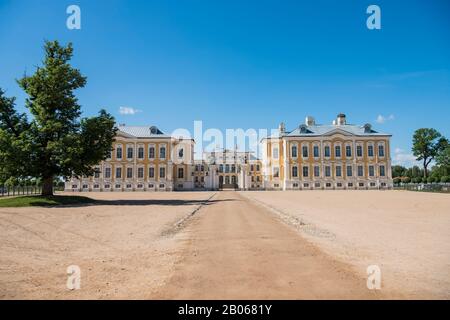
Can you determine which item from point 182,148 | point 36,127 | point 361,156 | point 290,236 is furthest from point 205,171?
point 290,236

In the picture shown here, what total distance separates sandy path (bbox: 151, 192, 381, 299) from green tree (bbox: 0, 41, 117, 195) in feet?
65.7

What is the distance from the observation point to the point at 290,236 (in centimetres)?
1091

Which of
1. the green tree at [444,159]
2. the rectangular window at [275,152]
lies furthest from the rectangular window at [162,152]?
the green tree at [444,159]

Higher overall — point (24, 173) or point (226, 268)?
point (24, 173)

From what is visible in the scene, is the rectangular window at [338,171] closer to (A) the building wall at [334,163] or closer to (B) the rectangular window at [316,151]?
(A) the building wall at [334,163]

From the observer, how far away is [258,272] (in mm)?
6496

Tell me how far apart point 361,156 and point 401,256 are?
68.1 meters

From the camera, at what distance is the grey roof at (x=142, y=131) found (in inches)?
2864

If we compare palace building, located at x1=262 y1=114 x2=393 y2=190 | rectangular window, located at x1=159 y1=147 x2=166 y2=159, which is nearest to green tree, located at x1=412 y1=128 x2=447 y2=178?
palace building, located at x1=262 y1=114 x2=393 y2=190

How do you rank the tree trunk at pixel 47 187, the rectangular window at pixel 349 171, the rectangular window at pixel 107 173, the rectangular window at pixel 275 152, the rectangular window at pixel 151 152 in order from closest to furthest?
the tree trunk at pixel 47 187, the rectangular window at pixel 107 173, the rectangular window at pixel 349 171, the rectangular window at pixel 151 152, the rectangular window at pixel 275 152

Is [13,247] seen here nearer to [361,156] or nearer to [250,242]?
[250,242]

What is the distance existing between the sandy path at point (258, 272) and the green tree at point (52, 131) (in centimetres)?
2002
